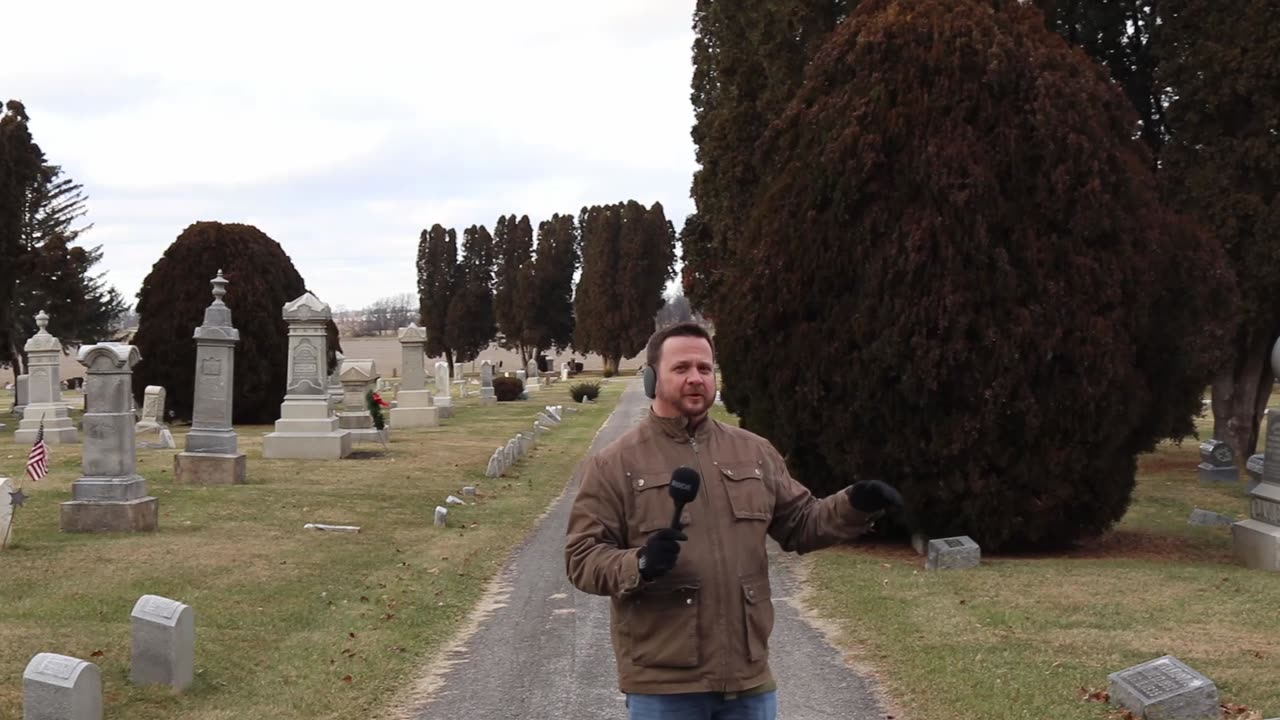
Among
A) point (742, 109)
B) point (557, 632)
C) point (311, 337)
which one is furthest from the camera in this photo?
point (311, 337)

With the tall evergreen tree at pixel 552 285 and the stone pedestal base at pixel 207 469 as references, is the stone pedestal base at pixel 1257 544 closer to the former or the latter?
the stone pedestal base at pixel 207 469

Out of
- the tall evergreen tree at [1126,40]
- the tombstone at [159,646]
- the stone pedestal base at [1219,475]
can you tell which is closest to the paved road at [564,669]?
the tombstone at [159,646]

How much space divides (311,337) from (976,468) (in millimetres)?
15659

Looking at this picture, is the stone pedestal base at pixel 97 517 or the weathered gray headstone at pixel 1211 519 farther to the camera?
the weathered gray headstone at pixel 1211 519

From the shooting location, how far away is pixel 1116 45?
23156mm

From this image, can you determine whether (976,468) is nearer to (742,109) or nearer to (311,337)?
(742,109)

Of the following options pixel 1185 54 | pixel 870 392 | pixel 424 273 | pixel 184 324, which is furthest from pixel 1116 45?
pixel 424 273

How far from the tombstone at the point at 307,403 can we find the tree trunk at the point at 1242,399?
16038 millimetres

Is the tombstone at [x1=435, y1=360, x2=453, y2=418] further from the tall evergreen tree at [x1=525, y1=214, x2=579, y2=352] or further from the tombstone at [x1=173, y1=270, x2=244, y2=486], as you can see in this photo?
the tall evergreen tree at [x1=525, y1=214, x2=579, y2=352]

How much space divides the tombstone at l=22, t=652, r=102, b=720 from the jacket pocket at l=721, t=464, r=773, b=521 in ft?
13.8

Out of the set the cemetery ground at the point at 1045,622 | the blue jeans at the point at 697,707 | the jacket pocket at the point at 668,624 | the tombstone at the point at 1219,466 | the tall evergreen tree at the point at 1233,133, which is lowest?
the cemetery ground at the point at 1045,622

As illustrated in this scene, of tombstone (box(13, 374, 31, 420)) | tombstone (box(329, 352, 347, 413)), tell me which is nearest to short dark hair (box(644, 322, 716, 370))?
tombstone (box(13, 374, 31, 420))

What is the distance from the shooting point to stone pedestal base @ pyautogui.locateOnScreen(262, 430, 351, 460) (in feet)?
75.6

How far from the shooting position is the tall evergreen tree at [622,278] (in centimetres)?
7725
